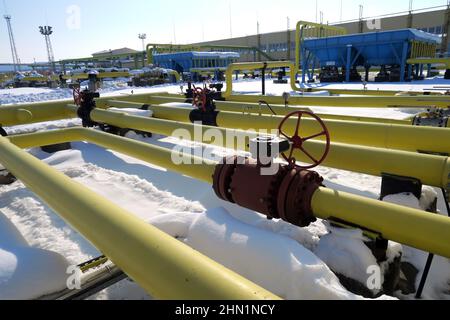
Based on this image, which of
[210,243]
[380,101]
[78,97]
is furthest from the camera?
[78,97]

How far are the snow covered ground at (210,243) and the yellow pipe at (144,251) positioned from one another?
0.40m

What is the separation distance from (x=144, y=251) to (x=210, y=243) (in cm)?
81

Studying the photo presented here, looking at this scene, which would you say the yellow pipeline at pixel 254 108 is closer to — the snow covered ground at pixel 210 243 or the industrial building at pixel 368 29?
the snow covered ground at pixel 210 243

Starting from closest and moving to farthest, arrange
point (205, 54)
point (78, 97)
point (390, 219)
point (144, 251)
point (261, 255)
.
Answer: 1. point (144, 251)
2. point (390, 219)
3. point (261, 255)
4. point (78, 97)
5. point (205, 54)

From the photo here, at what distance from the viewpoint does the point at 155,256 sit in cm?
119

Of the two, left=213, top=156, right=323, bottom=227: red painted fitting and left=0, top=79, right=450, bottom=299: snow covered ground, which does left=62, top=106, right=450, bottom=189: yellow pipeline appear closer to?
left=0, top=79, right=450, bottom=299: snow covered ground

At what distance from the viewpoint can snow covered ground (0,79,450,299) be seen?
1.69m

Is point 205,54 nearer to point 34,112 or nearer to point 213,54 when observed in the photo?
point 213,54

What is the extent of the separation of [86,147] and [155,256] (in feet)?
14.2

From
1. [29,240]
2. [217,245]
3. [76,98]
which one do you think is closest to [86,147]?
[76,98]

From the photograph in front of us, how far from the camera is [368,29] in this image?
112 ft

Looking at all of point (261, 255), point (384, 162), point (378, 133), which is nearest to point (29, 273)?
point (261, 255)

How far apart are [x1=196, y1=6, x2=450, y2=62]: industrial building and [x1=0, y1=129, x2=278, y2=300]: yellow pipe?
31.4 meters

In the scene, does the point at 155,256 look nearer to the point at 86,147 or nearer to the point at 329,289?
the point at 329,289
